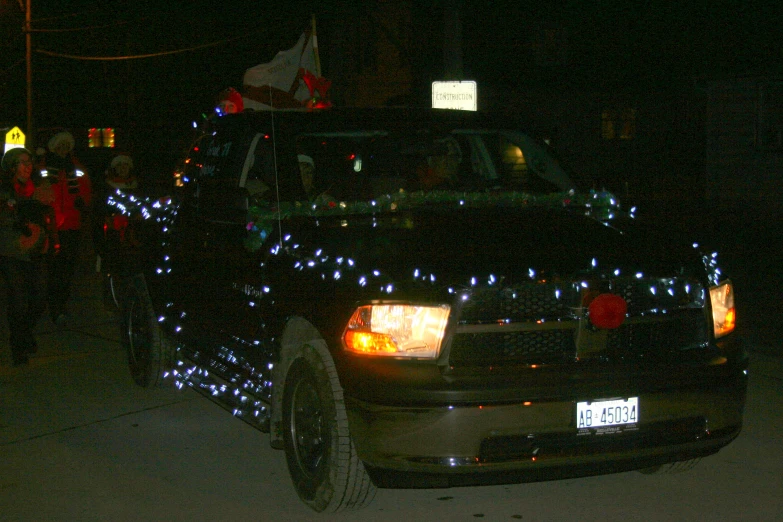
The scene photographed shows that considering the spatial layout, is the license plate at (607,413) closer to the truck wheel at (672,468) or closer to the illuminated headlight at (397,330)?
the illuminated headlight at (397,330)

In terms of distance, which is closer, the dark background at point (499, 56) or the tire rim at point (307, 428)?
the tire rim at point (307, 428)

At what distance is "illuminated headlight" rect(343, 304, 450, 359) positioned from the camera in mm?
4137

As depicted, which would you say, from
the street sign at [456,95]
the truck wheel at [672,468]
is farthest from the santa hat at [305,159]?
the street sign at [456,95]

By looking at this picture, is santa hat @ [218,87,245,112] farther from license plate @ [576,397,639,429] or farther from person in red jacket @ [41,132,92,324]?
license plate @ [576,397,639,429]

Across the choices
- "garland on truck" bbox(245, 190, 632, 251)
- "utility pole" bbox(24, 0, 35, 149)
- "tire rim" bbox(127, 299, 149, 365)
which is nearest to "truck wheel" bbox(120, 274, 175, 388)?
"tire rim" bbox(127, 299, 149, 365)

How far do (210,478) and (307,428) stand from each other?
96cm

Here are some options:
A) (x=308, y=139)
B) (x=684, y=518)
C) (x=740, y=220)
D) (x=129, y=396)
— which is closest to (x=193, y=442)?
(x=129, y=396)

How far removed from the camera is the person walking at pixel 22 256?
7910 millimetres

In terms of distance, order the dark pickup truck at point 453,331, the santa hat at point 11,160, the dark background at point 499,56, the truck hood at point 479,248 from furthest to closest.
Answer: the dark background at point 499,56
the santa hat at point 11,160
the truck hood at point 479,248
the dark pickup truck at point 453,331

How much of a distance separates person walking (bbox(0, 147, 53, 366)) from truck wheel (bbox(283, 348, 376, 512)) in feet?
13.0

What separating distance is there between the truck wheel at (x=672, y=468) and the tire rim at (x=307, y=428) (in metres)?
1.71

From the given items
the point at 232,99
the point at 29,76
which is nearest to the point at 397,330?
the point at 232,99

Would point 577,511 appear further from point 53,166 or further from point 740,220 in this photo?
point 740,220

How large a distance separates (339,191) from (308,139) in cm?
49
